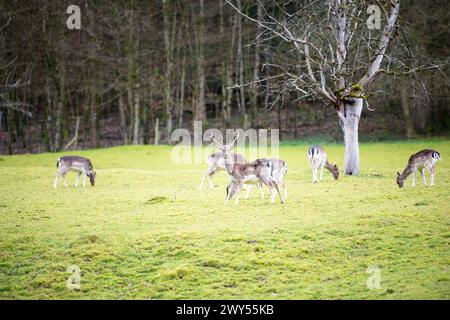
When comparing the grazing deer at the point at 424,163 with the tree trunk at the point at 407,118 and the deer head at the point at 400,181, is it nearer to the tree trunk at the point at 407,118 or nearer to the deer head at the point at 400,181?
the deer head at the point at 400,181

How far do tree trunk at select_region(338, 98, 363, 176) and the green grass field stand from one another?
129 inches

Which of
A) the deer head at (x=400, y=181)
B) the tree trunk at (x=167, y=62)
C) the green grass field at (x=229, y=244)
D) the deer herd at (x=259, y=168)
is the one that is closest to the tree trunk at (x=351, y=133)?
the deer herd at (x=259, y=168)

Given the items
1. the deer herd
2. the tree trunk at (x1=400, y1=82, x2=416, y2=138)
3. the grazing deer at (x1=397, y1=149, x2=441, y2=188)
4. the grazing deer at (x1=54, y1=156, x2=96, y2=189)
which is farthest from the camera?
the tree trunk at (x1=400, y1=82, x2=416, y2=138)

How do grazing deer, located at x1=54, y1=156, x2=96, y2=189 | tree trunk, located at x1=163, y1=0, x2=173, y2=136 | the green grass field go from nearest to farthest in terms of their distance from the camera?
the green grass field
grazing deer, located at x1=54, y1=156, x2=96, y2=189
tree trunk, located at x1=163, y1=0, x2=173, y2=136

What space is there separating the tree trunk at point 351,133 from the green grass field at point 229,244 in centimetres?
328

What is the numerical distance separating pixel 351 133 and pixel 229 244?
11443mm

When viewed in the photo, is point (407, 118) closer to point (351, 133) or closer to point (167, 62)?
point (167, 62)

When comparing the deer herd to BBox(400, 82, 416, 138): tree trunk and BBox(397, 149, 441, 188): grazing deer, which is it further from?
BBox(400, 82, 416, 138): tree trunk

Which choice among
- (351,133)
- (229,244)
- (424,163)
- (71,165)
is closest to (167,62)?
(351,133)

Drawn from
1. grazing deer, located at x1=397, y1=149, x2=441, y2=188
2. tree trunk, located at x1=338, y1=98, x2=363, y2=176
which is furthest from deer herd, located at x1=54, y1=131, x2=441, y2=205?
tree trunk, located at x1=338, y1=98, x2=363, y2=176

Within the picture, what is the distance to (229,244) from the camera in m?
13.3

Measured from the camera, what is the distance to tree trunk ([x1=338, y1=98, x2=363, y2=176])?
23344 millimetres

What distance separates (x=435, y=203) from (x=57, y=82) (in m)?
30.6

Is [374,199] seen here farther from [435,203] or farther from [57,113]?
[57,113]
